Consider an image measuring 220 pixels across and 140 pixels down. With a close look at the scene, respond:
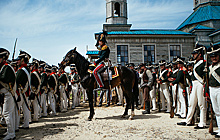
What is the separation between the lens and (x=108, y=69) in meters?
8.24

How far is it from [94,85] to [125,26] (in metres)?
15.4

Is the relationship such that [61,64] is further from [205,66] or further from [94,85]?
[205,66]

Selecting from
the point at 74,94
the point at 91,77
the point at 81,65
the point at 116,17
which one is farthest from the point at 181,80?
the point at 116,17

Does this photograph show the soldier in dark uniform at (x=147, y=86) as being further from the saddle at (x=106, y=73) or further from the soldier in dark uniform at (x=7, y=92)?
the soldier in dark uniform at (x=7, y=92)

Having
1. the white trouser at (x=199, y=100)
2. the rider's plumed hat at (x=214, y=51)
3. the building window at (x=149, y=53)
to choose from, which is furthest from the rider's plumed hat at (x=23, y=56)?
the building window at (x=149, y=53)

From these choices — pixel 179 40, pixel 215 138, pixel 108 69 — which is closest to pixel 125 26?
pixel 179 40

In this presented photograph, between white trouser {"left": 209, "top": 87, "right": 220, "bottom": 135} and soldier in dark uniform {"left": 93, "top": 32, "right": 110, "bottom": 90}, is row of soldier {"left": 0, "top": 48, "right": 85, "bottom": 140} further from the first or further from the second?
white trouser {"left": 209, "top": 87, "right": 220, "bottom": 135}

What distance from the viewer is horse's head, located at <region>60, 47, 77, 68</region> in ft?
26.7

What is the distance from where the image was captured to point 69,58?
8.20m

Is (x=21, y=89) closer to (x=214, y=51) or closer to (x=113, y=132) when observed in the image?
(x=113, y=132)

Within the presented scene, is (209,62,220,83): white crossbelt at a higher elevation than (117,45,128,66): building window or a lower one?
lower

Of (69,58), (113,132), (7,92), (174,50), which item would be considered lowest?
(113,132)

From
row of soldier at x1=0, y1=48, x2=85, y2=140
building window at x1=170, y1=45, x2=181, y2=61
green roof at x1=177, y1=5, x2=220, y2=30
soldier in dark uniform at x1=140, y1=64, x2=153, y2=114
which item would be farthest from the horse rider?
green roof at x1=177, y1=5, x2=220, y2=30

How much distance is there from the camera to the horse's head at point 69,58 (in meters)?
8.15
